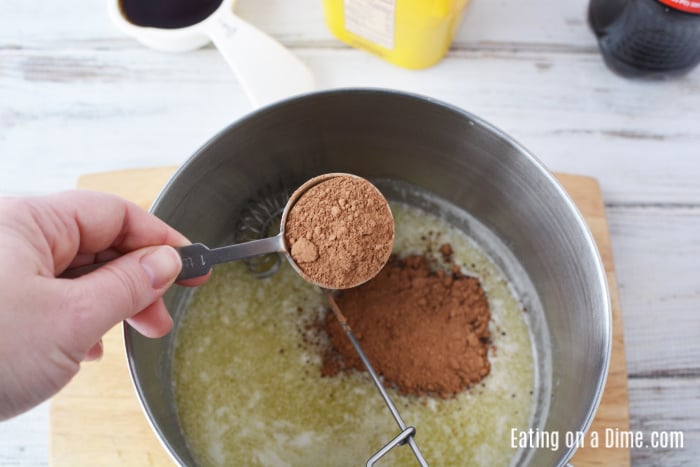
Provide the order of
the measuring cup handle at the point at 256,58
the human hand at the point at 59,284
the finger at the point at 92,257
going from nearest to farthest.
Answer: the human hand at the point at 59,284
the finger at the point at 92,257
the measuring cup handle at the point at 256,58

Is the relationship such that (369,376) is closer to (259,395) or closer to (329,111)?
(259,395)

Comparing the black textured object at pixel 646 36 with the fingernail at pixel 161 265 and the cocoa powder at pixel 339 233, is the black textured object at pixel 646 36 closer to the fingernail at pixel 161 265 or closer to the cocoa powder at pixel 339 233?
the cocoa powder at pixel 339 233

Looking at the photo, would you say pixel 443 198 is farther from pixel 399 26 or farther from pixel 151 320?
pixel 151 320

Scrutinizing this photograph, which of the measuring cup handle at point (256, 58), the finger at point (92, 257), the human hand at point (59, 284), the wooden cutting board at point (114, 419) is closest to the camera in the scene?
the human hand at point (59, 284)

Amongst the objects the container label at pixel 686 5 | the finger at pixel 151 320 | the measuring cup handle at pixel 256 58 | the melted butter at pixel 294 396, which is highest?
the container label at pixel 686 5

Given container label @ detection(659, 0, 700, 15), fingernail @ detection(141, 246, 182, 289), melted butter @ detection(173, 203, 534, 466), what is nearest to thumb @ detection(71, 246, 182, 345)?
fingernail @ detection(141, 246, 182, 289)

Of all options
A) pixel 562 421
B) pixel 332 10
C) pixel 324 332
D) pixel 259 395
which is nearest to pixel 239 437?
pixel 259 395

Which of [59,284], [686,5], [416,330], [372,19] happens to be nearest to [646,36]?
[686,5]

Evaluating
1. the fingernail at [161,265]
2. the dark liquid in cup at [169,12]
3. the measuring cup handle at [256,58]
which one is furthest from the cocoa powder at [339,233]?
the dark liquid in cup at [169,12]
